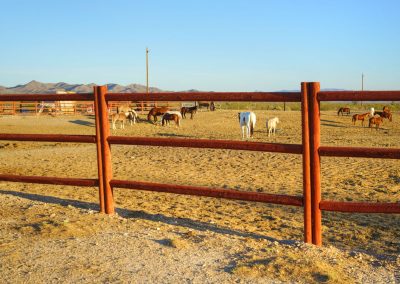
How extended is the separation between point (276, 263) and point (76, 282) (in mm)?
1588

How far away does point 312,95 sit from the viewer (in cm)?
440

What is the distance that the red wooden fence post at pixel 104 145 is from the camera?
215 inches

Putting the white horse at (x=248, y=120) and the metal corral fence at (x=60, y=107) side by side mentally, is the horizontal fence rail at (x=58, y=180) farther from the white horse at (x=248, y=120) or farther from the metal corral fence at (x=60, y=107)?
the metal corral fence at (x=60, y=107)

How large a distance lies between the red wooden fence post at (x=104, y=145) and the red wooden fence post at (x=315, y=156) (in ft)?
7.63

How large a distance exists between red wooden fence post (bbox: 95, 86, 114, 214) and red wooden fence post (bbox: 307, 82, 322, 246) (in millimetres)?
2325

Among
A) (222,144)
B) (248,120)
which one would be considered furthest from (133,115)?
(222,144)

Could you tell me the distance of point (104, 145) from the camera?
552 cm

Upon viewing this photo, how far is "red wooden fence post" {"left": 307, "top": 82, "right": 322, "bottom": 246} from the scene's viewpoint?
440cm

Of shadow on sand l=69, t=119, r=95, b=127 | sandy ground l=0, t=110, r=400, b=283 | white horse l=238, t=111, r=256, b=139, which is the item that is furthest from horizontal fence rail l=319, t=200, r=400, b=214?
shadow on sand l=69, t=119, r=95, b=127

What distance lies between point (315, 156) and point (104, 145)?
240 cm

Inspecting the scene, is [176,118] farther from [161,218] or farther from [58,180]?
[161,218]

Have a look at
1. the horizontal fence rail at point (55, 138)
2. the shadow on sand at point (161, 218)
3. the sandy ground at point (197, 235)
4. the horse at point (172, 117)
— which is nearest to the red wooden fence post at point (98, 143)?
the horizontal fence rail at point (55, 138)

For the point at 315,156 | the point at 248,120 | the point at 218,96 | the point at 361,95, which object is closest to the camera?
the point at 361,95

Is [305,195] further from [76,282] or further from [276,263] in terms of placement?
[76,282]
